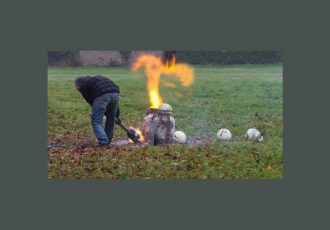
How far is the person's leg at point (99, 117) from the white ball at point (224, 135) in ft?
7.19

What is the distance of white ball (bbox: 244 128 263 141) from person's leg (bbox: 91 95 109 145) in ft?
9.05

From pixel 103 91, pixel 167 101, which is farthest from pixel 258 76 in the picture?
pixel 103 91

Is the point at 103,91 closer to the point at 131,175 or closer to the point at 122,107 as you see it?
the point at 122,107

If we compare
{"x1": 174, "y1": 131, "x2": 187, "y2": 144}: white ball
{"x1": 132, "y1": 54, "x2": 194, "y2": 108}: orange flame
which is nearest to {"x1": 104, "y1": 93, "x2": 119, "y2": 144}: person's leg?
{"x1": 132, "y1": 54, "x2": 194, "y2": 108}: orange flame

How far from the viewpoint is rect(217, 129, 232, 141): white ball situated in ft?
53.1

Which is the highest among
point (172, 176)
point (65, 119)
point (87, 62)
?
point (87, 62)

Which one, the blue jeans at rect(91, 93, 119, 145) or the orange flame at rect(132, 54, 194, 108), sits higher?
the orange flame at rect(132, 54, 194, 108)

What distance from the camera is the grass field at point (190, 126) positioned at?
15.5 metres

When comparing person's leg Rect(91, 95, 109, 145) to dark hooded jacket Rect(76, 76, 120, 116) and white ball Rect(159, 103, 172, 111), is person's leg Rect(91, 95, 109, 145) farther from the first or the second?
white ball Rect(159, 103, 172, 111)

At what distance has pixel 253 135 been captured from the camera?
16234mm

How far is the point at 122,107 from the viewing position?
53.0 feet

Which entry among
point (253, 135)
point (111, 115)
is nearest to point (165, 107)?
point (111, 115)

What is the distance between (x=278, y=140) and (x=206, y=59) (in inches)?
82.4

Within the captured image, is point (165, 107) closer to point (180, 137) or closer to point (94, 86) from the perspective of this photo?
point (180, 137)
